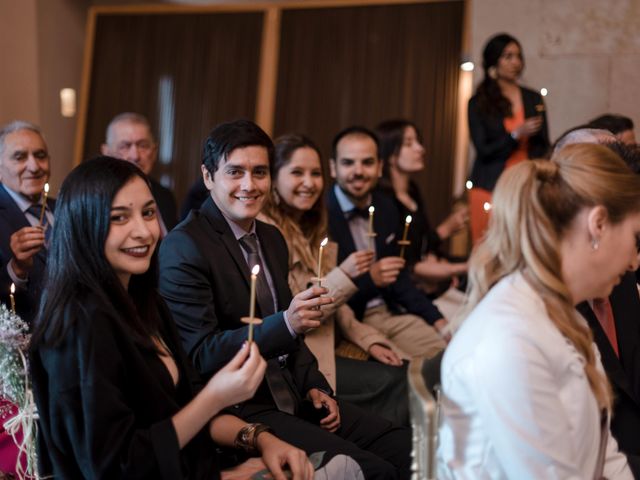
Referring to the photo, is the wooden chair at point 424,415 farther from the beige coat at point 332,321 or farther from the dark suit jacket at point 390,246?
the dark suit jacket at point 390,246

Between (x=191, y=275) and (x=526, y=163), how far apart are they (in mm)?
1183

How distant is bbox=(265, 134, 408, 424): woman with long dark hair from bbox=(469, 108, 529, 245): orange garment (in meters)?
1.47

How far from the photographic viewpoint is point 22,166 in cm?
368

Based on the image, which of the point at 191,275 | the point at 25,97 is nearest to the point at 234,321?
the point at 191,275

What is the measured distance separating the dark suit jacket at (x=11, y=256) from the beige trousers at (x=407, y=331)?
1.51 meters

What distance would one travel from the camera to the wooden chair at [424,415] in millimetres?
1610

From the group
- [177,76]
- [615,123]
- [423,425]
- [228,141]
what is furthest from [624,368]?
[177,76]

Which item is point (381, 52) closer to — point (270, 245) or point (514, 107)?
point (514, 107)

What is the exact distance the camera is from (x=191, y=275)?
2.56m

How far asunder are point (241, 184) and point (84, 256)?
2.95 ft

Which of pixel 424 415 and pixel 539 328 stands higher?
pixel 539 328

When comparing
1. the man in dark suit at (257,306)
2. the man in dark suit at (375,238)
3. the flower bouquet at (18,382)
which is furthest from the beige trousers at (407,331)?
the flower bouquet at (18,382)

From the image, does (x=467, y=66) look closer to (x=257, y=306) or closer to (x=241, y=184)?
(x=241, y=184)

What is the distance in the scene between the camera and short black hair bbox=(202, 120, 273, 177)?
2.78 metres
